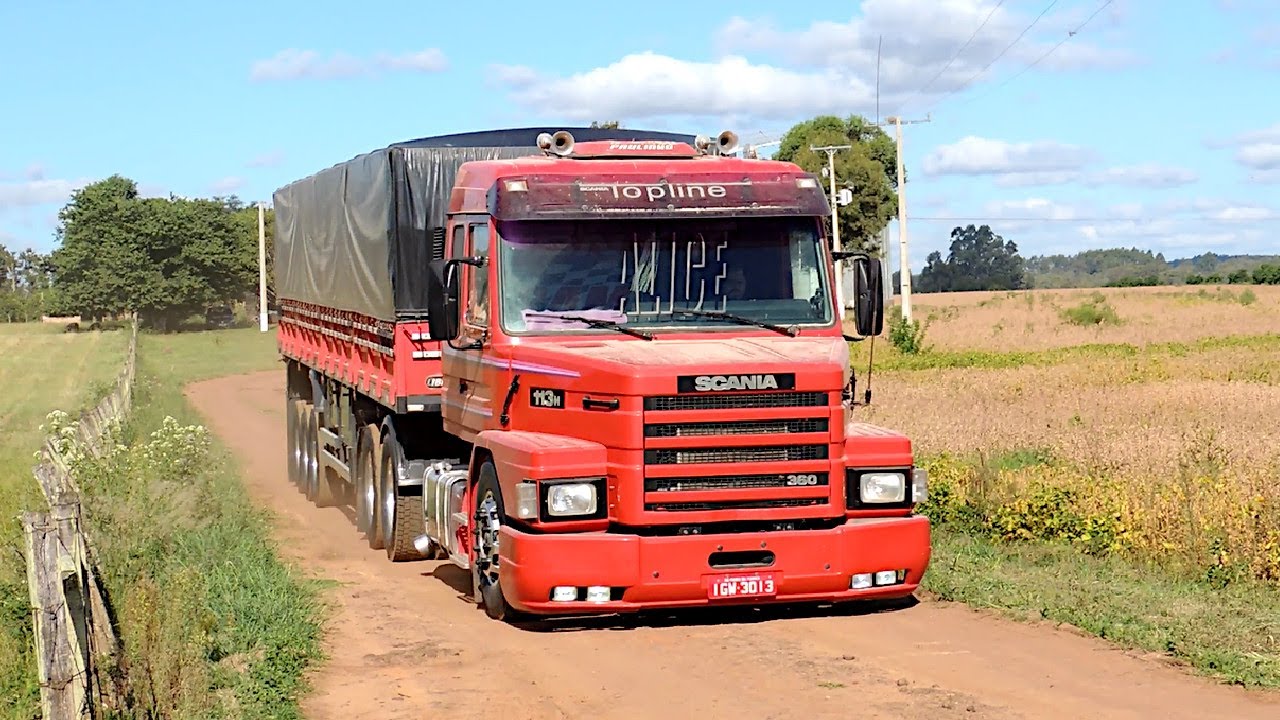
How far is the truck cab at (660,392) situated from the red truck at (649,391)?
0.05 feet

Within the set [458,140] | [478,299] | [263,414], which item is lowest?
[263,414]

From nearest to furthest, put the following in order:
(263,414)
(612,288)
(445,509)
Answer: (612,288) < (445,509) < (263,414)

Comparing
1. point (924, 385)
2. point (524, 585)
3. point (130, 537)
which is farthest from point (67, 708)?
point (924, 385)

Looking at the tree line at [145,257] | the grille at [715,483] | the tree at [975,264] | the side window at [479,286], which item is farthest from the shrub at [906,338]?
the tree at [975,264]

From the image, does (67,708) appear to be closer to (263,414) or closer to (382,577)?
(382,577)

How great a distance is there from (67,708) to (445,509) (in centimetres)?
422

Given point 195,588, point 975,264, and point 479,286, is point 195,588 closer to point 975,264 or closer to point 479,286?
point 479,286

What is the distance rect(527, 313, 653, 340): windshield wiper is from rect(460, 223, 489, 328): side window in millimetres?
473

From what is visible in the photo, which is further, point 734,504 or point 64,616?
point 734,504

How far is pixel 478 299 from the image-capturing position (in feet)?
37.4

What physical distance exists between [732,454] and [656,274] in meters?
1.66

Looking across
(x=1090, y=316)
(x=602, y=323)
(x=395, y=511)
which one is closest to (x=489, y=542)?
(x=602, y=323)

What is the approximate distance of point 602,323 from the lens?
1084cm

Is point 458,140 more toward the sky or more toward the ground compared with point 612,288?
more toward the sky
